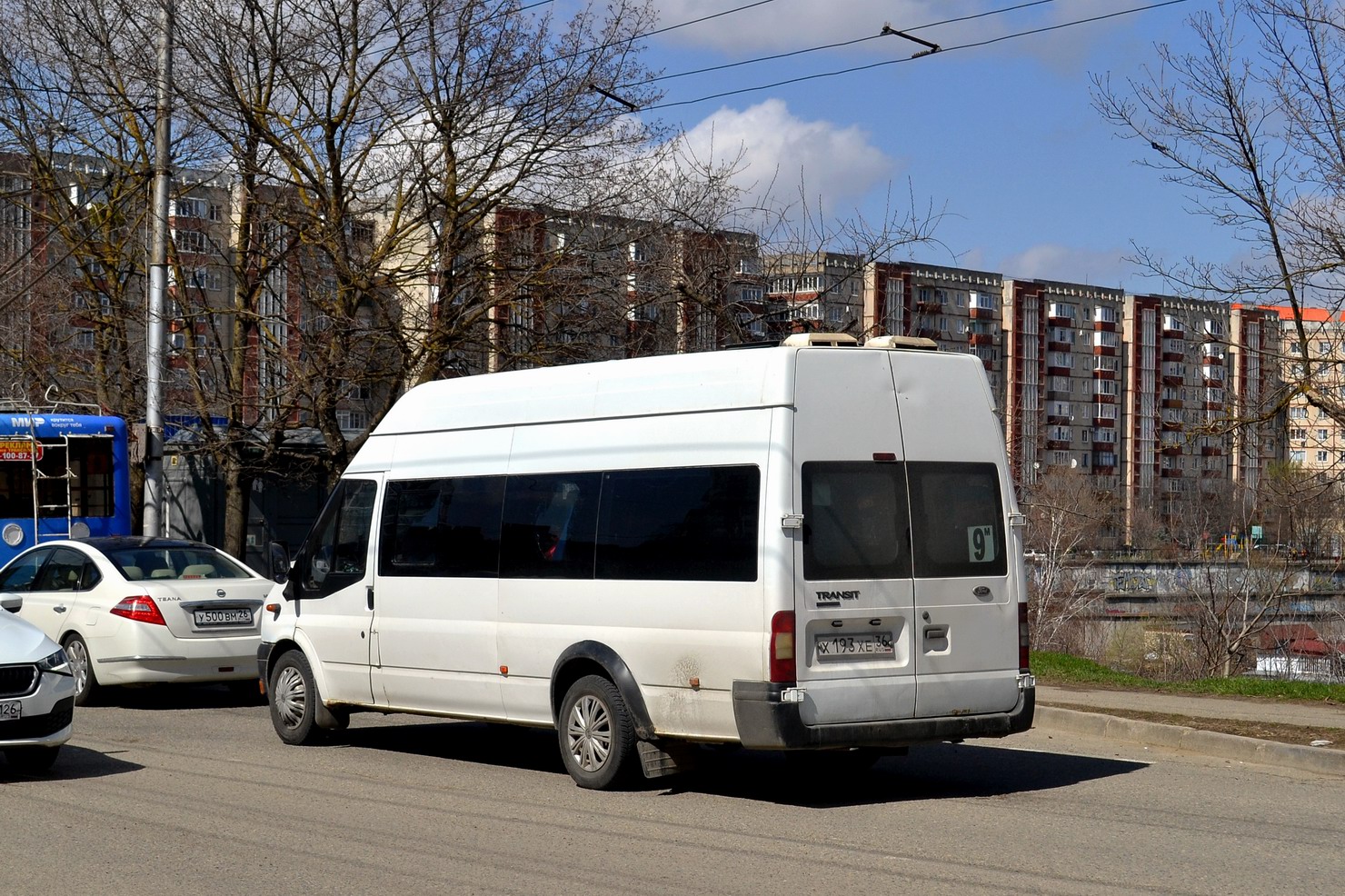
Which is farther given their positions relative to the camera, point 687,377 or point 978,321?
point 978,321

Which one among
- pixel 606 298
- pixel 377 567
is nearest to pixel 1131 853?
pixel 377 567

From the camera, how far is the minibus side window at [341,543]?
1136 cm

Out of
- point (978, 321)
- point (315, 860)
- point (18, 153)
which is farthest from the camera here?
point (978, 321)

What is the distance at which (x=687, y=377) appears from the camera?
9219 mm

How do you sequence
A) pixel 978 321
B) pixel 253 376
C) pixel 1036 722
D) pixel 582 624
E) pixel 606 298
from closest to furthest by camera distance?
pixel 582 624 < pixel 1036 722 < pixel 606 298 < pixel 253 376 < pixel 978 321

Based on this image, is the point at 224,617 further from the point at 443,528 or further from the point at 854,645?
the point at 854,645

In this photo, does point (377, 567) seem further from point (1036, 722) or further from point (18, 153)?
point (18, 153)

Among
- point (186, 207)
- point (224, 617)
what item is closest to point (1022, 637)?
point (224, 617)

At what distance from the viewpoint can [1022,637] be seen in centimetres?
930

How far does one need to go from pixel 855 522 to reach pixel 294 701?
530 centimetres

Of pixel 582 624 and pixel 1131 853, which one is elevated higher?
pixel 582 624

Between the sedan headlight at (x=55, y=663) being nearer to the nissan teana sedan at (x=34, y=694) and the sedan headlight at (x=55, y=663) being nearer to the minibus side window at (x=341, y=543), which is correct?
the nissan teana sedan at (x=34, y=694)

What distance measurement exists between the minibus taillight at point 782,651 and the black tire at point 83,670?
27.4 feet

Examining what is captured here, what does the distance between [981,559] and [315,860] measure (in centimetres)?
430
